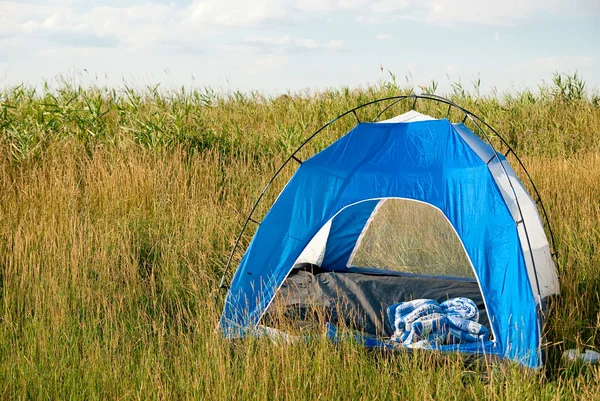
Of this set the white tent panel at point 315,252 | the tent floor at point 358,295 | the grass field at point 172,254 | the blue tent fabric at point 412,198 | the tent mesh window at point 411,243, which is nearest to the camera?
the grass field at point 172,254

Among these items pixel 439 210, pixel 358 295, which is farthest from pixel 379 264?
pixel 439 210

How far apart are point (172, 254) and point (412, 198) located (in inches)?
82.6

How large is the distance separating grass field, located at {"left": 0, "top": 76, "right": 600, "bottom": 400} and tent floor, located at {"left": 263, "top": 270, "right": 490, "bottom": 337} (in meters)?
0.50

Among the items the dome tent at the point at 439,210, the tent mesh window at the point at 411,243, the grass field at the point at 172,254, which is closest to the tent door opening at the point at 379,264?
the tent mesh window at the point at 411,243

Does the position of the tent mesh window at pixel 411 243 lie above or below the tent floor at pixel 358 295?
above

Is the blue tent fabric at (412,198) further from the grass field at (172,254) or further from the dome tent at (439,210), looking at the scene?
the grass field at (172,254)

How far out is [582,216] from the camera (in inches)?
231

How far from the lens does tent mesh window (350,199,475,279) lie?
4869 mm

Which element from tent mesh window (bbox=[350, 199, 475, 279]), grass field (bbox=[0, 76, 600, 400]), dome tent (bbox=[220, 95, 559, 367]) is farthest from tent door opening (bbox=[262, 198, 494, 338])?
grass field (bbox=[0, 76, 600, 400])

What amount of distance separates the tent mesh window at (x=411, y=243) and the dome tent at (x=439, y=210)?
18.9 inches

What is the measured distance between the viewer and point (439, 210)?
13.5ft

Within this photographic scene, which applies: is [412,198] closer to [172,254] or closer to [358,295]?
[358,295]

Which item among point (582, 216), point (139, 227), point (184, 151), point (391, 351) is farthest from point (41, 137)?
point (582, 216)

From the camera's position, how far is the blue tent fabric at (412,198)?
11.4 ft
